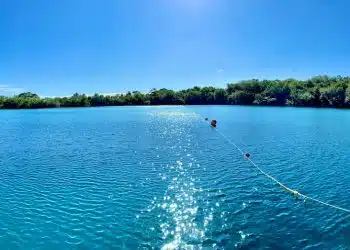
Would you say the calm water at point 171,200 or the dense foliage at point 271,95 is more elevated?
the dense foliage at point 271,95

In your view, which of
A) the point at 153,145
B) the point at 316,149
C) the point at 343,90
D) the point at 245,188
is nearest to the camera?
the point at 245,188

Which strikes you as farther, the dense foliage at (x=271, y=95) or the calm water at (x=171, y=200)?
the dense foliage at (x=271, y=95)

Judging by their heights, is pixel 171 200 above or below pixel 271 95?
below

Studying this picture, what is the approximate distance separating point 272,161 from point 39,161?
860 inches

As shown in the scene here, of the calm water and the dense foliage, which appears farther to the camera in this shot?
the dense foliage

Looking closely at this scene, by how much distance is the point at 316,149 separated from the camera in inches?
1239

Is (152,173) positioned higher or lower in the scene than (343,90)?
lower

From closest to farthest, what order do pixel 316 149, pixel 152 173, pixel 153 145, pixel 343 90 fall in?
1. pixel 152 173
2. pixel 316 149
3. pixel 153 145
4. pixel 343 90

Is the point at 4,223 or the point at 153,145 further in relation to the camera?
the point at 153,145

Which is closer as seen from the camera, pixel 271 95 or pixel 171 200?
pixel 171 200

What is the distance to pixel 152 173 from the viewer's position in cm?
2259

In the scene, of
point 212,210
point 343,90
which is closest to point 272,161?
point 212,210

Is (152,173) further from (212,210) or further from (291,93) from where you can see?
(291,93)

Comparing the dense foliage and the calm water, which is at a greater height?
the dense foliage
